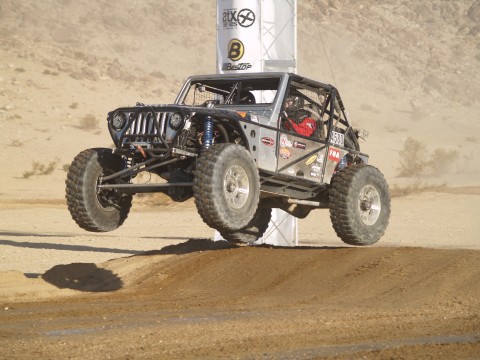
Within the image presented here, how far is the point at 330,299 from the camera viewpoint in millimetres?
9898

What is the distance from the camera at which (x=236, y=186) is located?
10672mm

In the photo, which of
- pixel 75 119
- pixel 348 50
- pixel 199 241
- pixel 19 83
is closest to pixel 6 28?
pixel 19 83

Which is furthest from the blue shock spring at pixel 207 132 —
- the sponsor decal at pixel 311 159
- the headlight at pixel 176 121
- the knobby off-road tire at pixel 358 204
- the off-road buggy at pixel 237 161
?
the knobby off-road tire at pixel 358 204

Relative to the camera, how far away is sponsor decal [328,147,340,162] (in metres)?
Result: 12.9

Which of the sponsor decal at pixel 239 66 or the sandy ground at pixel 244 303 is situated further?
the sponsor decal at pixel 239 66

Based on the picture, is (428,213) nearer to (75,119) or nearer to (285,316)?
(285,316)

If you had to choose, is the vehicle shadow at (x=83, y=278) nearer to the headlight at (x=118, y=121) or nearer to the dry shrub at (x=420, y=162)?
the headlight at (x=118, y=121)

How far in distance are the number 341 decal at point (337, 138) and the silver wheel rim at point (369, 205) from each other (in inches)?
26.9

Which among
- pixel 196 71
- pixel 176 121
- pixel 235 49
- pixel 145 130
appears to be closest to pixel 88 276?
pixel 145 130

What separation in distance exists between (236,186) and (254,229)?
3.52 m

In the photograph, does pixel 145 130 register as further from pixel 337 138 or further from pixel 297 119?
pixel 337 138

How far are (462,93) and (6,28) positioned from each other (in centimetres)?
2791

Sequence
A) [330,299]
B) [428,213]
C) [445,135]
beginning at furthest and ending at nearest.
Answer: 1. [445,135]
2. [428,213]
3. [330,299]

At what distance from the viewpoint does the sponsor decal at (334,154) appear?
1285cm
